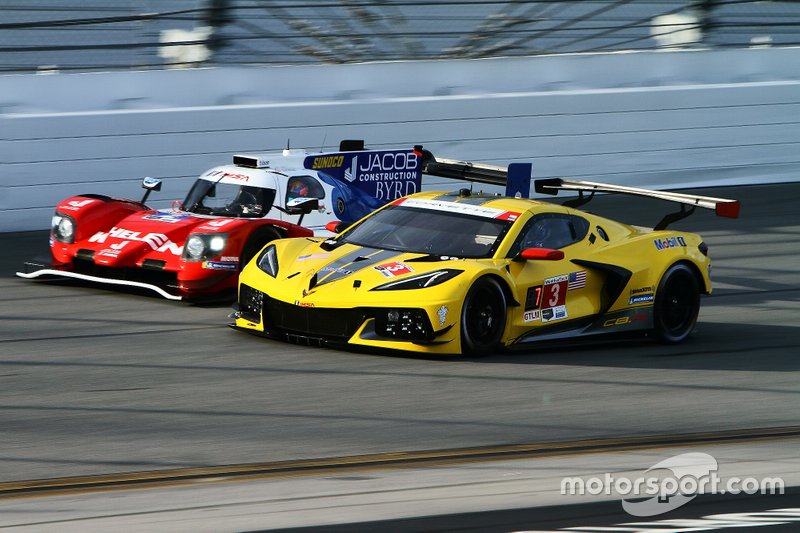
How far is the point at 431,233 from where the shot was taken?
9.05 m

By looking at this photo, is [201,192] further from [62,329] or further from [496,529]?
[496,529]

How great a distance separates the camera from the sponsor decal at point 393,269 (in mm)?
8422

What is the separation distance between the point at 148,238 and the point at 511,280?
3.42m

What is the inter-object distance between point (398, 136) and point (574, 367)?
807 centimetres

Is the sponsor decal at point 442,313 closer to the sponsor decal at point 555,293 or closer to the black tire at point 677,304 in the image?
the sponsor decal at point 555,293

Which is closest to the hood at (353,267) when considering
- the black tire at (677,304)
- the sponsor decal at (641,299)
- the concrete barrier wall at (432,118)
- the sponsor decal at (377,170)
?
the sponsor decal at (641,299)

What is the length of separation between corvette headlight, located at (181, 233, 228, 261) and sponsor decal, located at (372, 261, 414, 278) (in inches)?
80.0

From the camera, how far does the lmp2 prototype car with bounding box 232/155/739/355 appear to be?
828 centimetres

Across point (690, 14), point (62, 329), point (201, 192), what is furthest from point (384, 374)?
point (690, 14)

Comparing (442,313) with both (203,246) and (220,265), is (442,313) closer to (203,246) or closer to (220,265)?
(220,265)

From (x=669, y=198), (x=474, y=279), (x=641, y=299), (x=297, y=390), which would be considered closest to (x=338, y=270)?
(x=474, y=279)

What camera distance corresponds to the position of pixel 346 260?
28.8 feet

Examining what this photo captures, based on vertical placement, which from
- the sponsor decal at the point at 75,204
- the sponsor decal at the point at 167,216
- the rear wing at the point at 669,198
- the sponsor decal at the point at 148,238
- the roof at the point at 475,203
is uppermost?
the rear wing at the point at 669,198

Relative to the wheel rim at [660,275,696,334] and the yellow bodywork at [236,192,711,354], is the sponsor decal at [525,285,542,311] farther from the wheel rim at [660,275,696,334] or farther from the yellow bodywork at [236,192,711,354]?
the wheel rim at [660,275,696,334]
